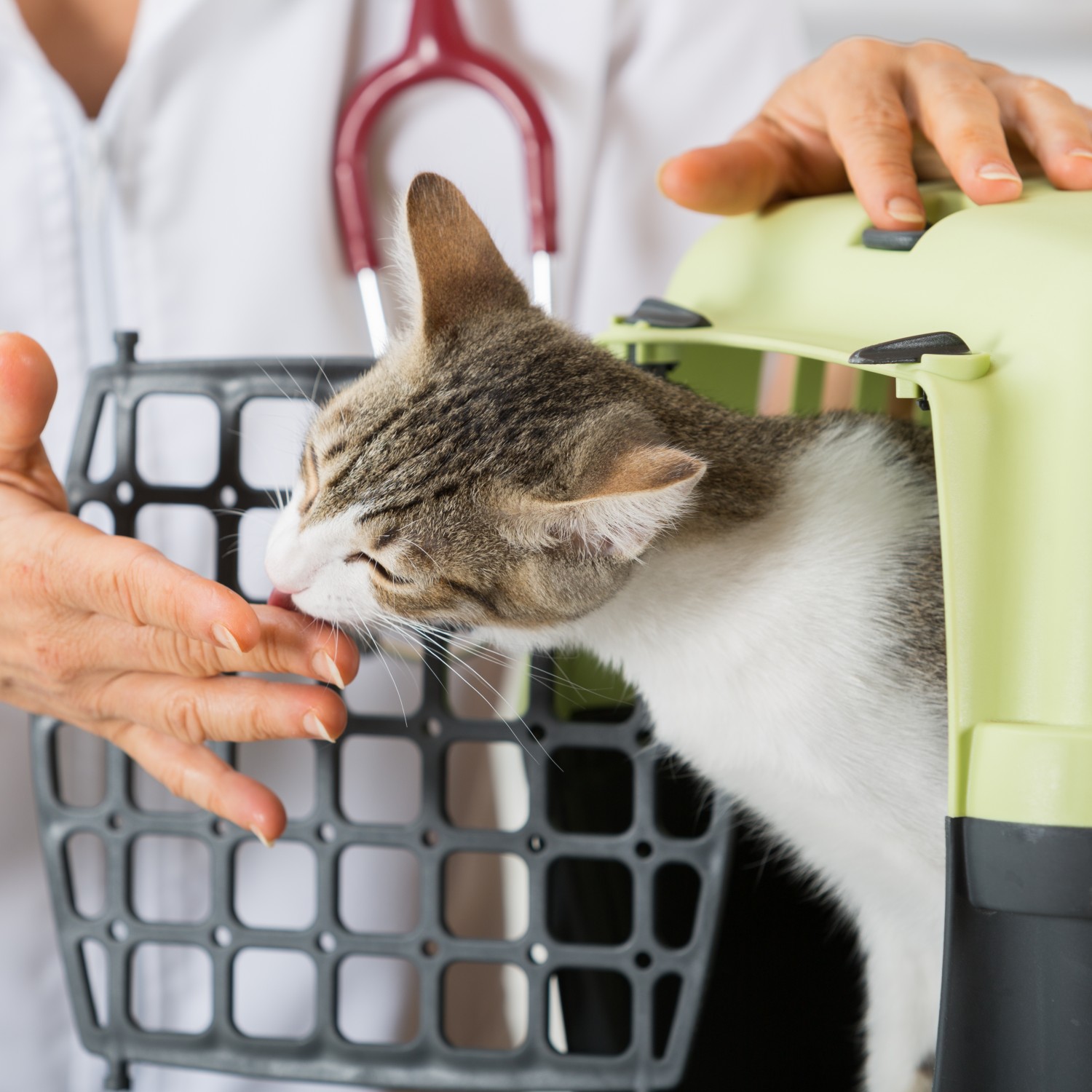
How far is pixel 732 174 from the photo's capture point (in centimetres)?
81

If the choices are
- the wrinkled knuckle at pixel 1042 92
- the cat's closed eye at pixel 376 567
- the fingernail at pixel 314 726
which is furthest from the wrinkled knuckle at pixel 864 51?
the fingernail at pixel 314 726

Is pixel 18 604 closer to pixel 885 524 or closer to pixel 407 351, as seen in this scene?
pixel 407 351

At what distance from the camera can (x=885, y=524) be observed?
2.40 feet

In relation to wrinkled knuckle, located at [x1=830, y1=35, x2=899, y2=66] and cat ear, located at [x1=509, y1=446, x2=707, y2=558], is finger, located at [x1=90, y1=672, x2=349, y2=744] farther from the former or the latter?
wrinkled knuckle, located at [x1=830, y1=35, x2=899, y2=66]

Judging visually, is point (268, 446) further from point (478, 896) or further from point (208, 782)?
point (478, 896)

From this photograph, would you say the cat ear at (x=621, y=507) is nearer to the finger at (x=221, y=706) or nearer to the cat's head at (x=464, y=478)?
the cat's head at (x=464, y=478)

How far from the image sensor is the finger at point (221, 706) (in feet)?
2.19

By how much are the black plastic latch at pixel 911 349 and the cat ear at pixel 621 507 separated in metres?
0.10

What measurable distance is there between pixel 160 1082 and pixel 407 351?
30.2 inches

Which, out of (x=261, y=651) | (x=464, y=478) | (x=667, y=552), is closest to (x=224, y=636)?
(x=261, y=651)

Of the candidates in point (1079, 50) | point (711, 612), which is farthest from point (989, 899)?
point (1079, 50)

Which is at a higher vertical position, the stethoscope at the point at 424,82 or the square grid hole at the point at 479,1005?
the stethoscope at the point at 424,82

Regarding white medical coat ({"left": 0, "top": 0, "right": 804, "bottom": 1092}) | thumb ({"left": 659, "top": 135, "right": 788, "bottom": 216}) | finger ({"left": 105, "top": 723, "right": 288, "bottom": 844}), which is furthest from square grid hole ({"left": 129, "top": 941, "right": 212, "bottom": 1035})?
thumb ({"left": 659, "top": 135, "right": 788, "bottom": 216})

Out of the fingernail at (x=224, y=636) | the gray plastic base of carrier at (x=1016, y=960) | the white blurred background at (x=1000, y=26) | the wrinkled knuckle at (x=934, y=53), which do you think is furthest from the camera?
the white blurred background at (x=1000, y=26)
